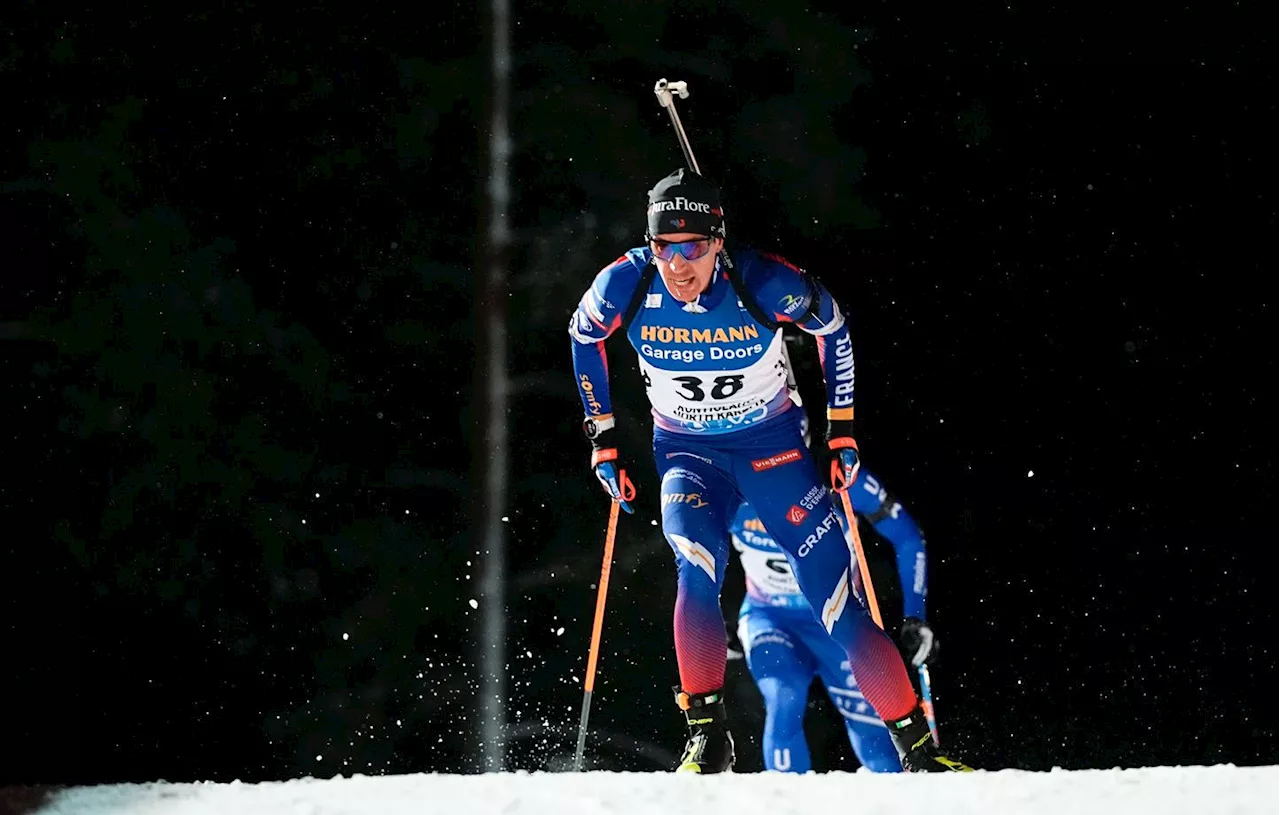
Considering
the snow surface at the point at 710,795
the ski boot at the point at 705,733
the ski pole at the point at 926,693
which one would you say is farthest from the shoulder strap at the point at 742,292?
the snow surface at the point at 710,795

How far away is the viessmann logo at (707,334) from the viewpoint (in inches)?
120

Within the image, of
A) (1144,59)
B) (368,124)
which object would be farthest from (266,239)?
(1144,59)

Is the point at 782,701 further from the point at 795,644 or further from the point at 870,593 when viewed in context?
the point at 870,593

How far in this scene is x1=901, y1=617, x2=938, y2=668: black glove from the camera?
3.34m

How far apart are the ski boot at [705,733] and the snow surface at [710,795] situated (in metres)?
1.62

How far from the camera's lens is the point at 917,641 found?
3346 mm

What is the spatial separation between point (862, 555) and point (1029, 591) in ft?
1.49

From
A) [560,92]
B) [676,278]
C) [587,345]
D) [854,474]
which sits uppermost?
[560,92]

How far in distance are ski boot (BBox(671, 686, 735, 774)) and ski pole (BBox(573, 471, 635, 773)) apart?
0.29 m

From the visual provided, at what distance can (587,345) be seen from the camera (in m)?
3.19

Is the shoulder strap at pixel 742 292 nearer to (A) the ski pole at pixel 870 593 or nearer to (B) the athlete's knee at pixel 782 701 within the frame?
(A) the ski pole at pixel 870 593

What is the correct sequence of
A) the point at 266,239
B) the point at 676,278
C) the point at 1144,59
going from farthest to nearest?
the point at 266,239, the point at 1144,59, the point at 676,278

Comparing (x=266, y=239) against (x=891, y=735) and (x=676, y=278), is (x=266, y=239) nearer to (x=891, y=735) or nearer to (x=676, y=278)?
(x=676, y=278)

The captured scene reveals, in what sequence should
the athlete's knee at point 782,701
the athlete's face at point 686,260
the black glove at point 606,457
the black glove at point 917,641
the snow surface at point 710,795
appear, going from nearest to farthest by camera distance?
the snow surface at point 710,795
the athlete's face at point 686,260
the black glove at point 606,457
the black glove at point 917,641
the athlete's knee at point 782,701
